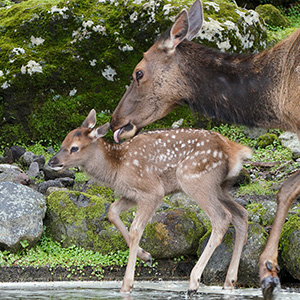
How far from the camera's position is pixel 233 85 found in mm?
6027

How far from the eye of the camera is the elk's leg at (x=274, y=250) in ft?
17.4

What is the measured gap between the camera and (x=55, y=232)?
25.2 feet

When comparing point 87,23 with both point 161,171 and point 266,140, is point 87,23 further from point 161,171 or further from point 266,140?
point 161,171

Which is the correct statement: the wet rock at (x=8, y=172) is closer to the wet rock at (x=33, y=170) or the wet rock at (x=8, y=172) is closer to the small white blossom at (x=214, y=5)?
the wet rock at (x=33, y=170)

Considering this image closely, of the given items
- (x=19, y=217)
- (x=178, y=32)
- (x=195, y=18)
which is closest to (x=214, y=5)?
(x=195, y=18)

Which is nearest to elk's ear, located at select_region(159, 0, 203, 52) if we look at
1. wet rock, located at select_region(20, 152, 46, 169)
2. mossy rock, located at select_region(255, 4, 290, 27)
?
wet rock, located at select_region(20, 152, 46, 169)

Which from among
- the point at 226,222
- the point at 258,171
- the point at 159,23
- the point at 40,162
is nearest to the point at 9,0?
the point at 159,23

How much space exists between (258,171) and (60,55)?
4271 mm

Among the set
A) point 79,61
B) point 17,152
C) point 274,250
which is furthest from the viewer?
point 79,61

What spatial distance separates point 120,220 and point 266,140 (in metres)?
4.59

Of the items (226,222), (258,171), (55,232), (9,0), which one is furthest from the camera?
(9,0)

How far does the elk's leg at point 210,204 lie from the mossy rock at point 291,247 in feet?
2.29

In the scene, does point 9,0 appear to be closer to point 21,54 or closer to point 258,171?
point 21,54

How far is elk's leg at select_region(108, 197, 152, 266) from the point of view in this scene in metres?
7.00
